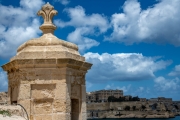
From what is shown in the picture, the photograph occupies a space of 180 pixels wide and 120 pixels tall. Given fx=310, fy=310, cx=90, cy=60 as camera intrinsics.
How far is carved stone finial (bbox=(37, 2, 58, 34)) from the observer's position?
5172 mm

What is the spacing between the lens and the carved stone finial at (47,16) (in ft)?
17.0

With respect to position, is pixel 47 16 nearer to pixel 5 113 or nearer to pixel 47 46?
pixel 47 46

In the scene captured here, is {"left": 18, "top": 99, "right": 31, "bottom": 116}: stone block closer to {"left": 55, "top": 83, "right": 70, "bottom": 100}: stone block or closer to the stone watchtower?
the stone watchtower

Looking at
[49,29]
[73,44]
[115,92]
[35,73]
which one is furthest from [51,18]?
[115,92]

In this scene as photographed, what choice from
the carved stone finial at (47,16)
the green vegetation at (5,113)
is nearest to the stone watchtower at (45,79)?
the carved stone finial at (47,16)

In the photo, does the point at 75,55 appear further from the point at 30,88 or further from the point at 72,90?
the point at 30,88

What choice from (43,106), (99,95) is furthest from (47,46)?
(99,95)

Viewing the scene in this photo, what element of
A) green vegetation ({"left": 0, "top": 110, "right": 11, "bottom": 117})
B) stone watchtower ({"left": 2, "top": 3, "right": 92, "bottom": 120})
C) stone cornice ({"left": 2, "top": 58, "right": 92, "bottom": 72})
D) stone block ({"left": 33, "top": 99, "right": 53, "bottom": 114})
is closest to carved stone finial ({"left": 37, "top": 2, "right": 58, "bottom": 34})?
stone watchtower ({"left": 2, "top": 3, "right": 92, "bottom": 120})

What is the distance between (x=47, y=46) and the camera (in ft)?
16.0

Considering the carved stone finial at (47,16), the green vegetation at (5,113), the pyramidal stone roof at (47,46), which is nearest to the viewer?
the green vegetation at (5,113)

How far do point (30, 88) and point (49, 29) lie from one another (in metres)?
1.09

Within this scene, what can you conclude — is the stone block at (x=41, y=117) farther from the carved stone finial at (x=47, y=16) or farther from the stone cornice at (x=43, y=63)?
the carved stone finial at (x=47, y=16)

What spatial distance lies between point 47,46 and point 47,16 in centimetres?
61

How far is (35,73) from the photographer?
4.73 m
